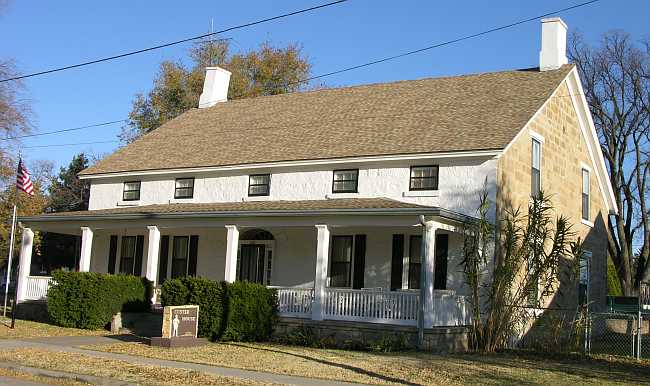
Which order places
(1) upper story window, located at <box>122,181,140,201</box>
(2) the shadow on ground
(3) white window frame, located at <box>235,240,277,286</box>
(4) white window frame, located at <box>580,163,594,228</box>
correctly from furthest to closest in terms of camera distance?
(1) upper story window, located at <box>122,181,140,201</box>
(4) white window frame, located at <box>580,163,594,228</box>
(3) white window frame, located at <box>235,240,277,286</box>
(2) the shadow on ground

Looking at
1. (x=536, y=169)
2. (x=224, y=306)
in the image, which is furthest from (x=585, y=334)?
(x=224, y=306)

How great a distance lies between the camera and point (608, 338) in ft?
84.1

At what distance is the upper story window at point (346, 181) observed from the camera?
23.1m

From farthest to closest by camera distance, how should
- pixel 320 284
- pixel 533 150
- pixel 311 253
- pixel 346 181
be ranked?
1. pixel 311 253
2. pixel 346 181
3. pixel 533 150
4. pixel 320 284

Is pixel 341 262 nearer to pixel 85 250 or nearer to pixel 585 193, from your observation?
pixel 85 250

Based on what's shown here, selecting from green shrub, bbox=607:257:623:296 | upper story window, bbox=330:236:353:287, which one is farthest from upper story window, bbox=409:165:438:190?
green shrub, bbox=607:257:623:296

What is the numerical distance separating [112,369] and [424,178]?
11.0 m

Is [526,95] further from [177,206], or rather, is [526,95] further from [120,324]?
[120,324]

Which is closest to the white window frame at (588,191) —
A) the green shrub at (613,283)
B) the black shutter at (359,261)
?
the black shutter at (359,261)

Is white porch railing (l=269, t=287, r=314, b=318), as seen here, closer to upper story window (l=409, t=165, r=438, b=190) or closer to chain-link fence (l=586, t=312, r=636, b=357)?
upper story window (l=409, t=165, r=438, b=190)

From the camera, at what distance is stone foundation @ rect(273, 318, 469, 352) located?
18.4 meters

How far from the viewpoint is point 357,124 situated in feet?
82.7

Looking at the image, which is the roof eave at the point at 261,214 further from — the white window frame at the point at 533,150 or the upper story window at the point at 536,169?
the white window frame at the point at 533,150

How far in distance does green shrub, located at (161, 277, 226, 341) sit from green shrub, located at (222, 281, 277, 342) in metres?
0.25
